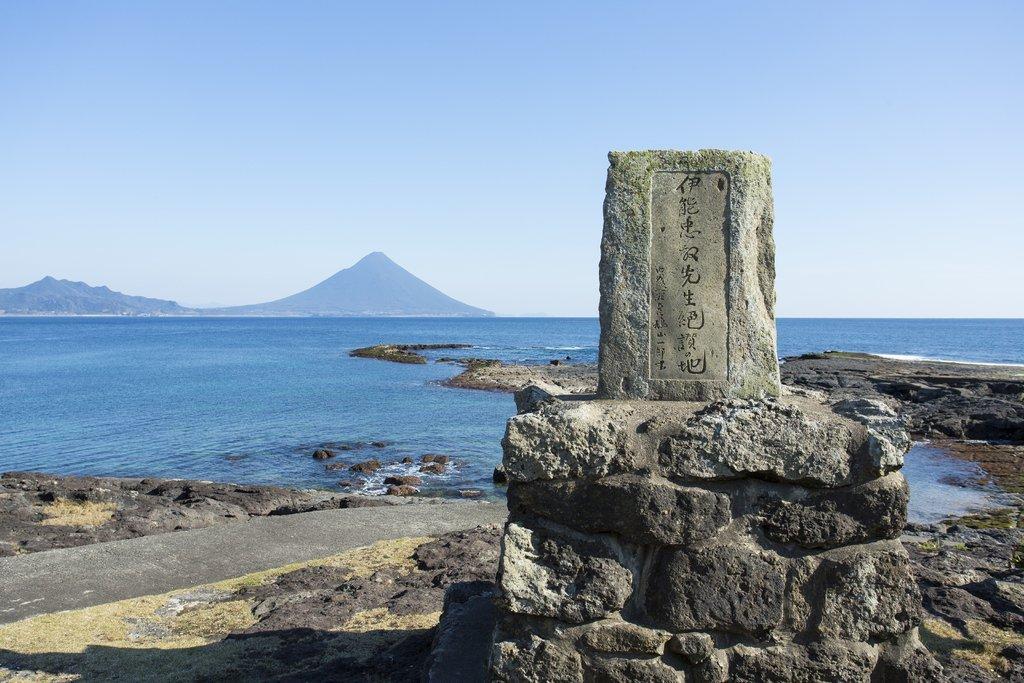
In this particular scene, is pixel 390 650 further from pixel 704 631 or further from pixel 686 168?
pixel 686 168

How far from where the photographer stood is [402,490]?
54.8 feet

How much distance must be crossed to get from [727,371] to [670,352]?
32 cm

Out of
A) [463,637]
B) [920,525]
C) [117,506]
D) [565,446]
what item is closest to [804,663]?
[565,446]

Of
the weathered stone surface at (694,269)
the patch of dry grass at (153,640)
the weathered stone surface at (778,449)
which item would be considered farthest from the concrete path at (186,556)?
the weathered stone surface at (778,449)

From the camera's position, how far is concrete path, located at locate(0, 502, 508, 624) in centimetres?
729

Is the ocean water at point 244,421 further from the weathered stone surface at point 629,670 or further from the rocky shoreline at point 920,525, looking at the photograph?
the weathered stone surface at point 629,670

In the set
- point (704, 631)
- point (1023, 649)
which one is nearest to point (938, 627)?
point (1023, 649)

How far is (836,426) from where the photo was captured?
3.35 meters

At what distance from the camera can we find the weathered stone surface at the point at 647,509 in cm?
337

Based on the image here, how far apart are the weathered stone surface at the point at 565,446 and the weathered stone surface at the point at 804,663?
1.04m

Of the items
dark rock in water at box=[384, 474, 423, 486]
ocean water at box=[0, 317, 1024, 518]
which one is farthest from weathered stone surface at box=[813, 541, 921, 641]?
dark rock in water at box=[384, 474, 423, 486]

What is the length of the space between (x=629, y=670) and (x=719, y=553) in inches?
27.4

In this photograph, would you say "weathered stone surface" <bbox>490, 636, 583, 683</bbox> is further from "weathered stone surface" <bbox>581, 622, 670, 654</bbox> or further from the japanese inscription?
the japanese inscription

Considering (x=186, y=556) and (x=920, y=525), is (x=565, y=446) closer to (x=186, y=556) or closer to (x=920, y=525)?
(x=186, y=556)
